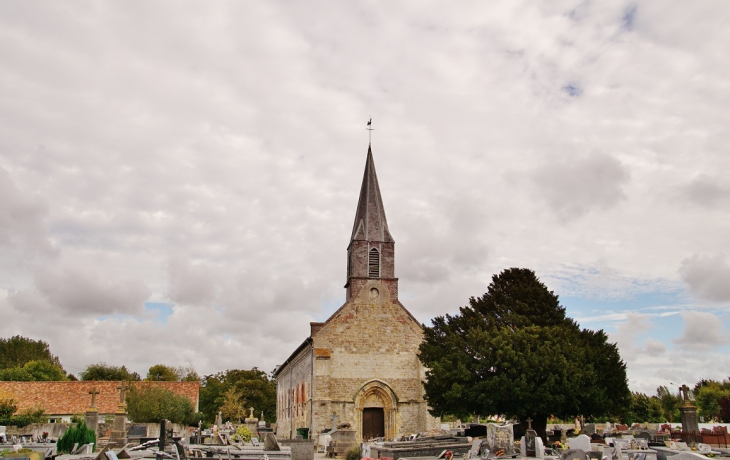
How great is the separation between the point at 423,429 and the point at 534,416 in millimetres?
10467

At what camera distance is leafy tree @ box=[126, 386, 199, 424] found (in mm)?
44281

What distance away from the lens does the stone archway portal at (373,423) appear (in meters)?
34.2

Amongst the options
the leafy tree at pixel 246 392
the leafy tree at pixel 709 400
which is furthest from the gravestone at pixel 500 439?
the leafy tree at pixel 246 392

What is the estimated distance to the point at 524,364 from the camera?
23.5 metres

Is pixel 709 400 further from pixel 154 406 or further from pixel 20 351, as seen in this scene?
pixel 20 351

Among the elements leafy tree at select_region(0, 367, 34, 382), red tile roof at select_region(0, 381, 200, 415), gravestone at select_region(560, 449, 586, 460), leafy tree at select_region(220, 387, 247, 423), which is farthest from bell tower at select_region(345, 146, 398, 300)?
leafy tree at select_region(0, 367, 34, 382)

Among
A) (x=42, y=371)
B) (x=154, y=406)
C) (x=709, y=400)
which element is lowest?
(x=709, y=400)

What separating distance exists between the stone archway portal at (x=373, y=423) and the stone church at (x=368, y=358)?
57 mm

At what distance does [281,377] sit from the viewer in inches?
2151

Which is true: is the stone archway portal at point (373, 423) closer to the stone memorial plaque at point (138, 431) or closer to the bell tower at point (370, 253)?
the bell tower at point (370, 253)

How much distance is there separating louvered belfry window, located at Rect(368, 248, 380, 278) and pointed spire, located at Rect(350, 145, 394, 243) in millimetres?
913

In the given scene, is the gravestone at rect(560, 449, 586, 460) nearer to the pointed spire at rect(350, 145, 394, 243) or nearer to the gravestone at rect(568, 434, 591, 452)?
the gravestone at rect(568, 434, 591, 452)

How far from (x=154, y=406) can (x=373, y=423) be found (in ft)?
64.0

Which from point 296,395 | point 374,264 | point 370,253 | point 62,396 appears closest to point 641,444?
point 374,264
